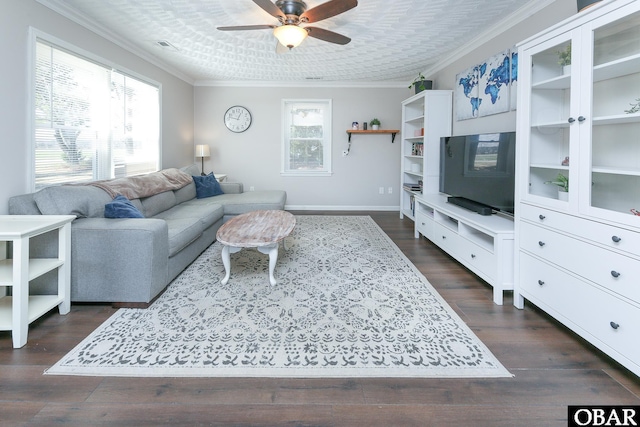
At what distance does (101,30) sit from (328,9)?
2.52 metres

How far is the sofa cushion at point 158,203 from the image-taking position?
4020 mm

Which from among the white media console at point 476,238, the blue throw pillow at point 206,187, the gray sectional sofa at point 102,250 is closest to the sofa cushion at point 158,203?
the blue throw pillow at point 206,187

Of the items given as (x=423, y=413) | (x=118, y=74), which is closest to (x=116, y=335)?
(x=423, y=413)

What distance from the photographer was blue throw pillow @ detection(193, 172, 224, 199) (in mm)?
5539

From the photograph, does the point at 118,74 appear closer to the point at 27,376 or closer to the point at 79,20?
the point at 79,20

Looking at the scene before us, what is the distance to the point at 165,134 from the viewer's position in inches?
226

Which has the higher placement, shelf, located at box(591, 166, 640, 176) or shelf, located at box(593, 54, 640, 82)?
shelf, located at box(593, 54, 640, 82)

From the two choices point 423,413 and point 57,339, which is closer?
point 423,413

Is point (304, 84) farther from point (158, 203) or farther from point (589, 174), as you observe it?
point (589, 174)

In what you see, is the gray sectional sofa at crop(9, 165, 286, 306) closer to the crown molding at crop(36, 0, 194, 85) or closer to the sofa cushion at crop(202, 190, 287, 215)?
the crown molding at crop(36, 0, 194, 85)

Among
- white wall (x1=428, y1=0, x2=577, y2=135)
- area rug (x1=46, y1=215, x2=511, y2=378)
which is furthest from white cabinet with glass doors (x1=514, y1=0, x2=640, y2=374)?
white wall (x1=428, y1=0, x2=577, y2=135)

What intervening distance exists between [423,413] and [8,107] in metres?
3.38

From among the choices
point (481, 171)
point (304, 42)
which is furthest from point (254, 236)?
point (304, 42)

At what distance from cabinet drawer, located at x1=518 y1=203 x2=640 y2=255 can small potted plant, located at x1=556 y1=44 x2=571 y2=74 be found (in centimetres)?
85
